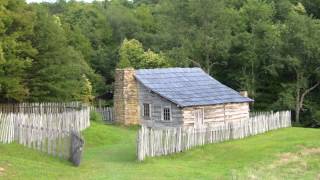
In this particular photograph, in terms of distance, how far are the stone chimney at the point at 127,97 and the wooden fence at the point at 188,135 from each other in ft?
38.1

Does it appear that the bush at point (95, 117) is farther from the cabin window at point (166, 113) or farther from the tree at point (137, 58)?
the tree at point (137, 58)

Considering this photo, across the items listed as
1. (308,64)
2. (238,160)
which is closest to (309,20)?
(308,64)

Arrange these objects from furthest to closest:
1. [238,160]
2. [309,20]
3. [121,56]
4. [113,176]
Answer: [121,56]
[309,20]
[238,160]
[113,176]

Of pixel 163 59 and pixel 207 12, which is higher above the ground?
pixel 207 12

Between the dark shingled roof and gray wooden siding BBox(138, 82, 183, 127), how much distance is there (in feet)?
2.13

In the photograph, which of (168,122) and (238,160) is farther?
(168,122)

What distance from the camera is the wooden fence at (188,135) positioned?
99.6ft

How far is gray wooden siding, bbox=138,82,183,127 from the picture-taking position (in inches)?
1682

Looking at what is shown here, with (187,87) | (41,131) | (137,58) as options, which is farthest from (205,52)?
(41,131)

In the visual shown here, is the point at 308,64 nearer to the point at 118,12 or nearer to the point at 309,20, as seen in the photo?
the point at 309,20

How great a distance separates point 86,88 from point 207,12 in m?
17.9

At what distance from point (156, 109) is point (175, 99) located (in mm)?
3317

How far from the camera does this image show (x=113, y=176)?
80.1 feet

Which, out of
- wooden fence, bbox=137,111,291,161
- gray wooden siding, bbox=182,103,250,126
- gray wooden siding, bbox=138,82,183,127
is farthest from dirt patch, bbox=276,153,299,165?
gray wooden siding, bbox=138,82,183,127
